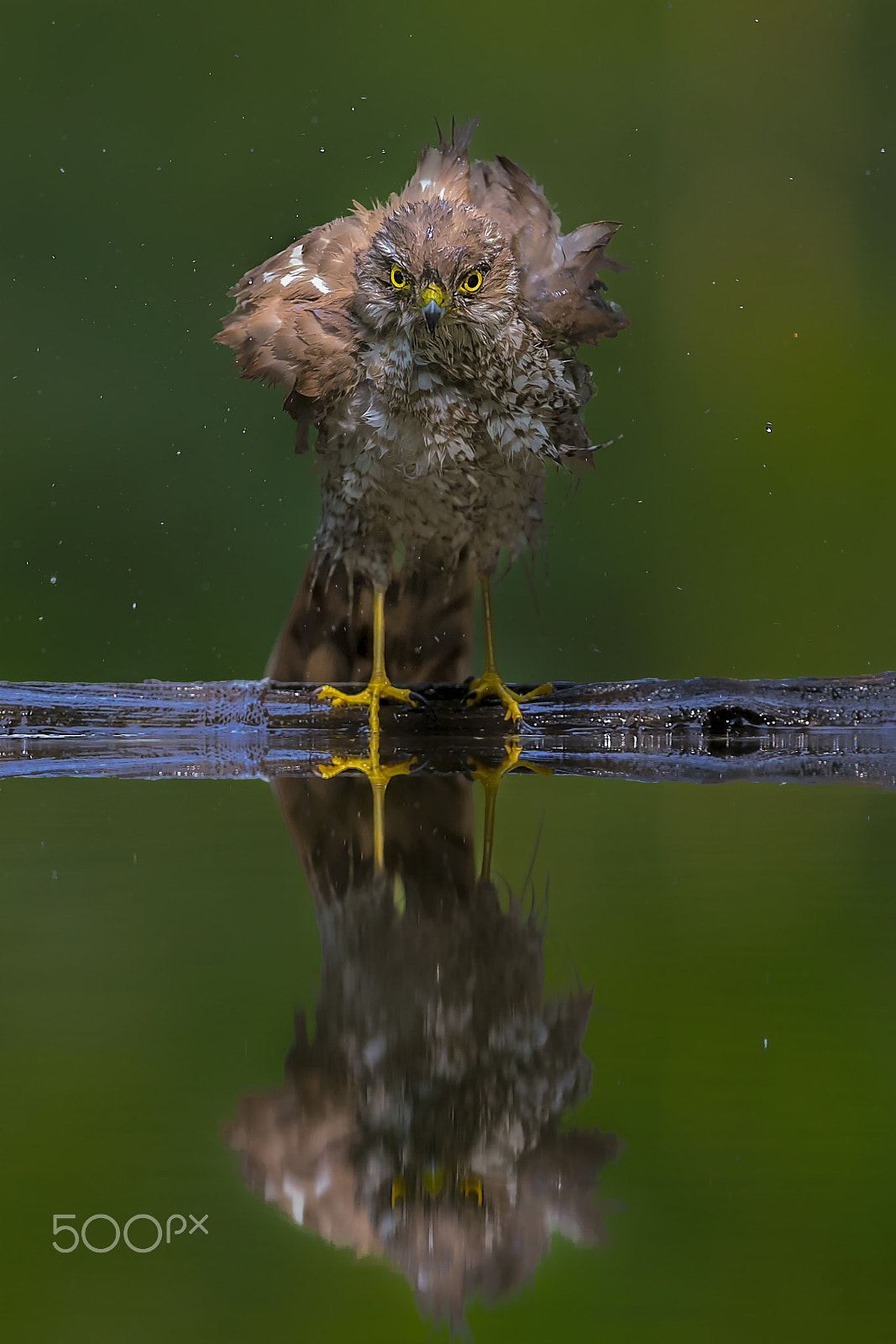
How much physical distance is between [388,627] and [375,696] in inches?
12.3

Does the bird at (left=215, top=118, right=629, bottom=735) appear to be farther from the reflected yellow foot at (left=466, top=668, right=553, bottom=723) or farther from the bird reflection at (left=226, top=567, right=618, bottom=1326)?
the bird reflection at (left=226, top=567, right=618, bottom=1326)

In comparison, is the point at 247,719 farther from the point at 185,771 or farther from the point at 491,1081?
the point at 491,1081

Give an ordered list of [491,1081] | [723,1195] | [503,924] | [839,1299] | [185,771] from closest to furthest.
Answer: [839,1299] < [723,1195] < [491,1081] < [503,924] < [185,771]

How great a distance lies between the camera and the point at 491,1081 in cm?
95

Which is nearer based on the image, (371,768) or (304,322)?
(371,768)

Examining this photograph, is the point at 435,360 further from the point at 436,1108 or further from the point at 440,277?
the point at 436,1108

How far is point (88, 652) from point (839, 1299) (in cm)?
565

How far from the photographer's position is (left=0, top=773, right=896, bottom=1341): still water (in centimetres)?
71

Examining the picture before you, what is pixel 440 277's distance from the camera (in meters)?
2.73

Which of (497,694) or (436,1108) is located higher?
(497,694)

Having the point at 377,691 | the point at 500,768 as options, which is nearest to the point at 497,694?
the point at 377,691

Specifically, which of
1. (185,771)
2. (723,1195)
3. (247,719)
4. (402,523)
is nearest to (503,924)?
(723,1195)

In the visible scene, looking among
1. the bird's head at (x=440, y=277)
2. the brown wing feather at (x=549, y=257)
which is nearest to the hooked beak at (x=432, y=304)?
the bird's head at (x=440, y=277)

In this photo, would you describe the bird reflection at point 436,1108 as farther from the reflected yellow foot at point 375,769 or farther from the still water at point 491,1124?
the reflected yellow foot at point 375,769
